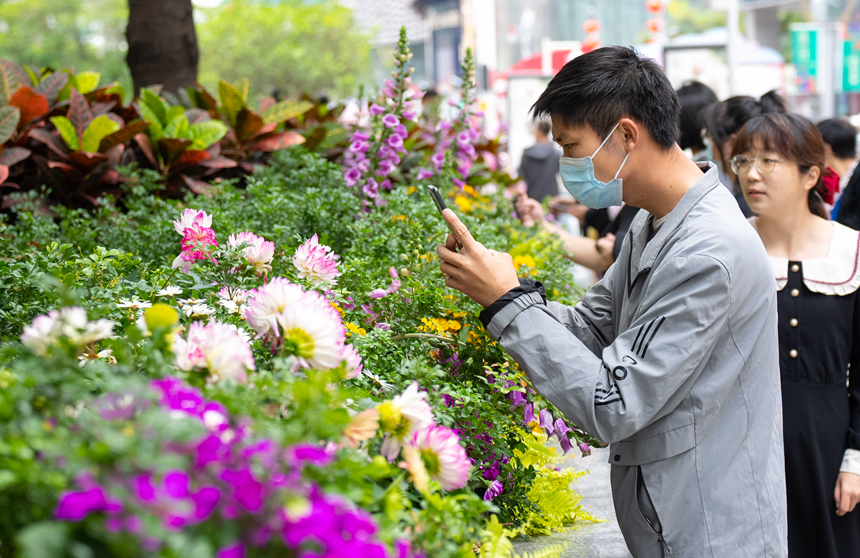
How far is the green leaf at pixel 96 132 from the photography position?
11.0 ft

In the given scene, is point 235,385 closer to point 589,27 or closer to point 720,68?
point 720,68

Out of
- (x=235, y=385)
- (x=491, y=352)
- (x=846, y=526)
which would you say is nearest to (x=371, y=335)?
(x=491, y=352)

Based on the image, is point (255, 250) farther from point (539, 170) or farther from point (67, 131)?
point (539, 170)

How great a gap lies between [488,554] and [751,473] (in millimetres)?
695

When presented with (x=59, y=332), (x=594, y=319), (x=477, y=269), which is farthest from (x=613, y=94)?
(x=59, y=332)

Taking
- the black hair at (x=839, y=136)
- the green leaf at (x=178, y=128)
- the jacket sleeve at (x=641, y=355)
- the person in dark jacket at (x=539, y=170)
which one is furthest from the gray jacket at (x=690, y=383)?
the person in dark jacket at (x=539, y=170)

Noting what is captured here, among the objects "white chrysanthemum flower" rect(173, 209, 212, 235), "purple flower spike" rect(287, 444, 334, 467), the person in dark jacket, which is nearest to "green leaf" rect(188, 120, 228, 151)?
"white chrysanthemum flower" rect(173, 209, 212, 235)

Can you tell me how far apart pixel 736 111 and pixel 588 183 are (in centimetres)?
182

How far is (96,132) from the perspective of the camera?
336 centimetres

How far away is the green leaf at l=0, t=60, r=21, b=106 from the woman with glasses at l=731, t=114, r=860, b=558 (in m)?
3.32

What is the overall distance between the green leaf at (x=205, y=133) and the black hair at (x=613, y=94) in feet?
7.94

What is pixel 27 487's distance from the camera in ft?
2.41

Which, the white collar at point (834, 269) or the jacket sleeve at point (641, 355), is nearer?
the jacket sleeve at point (641, 355)

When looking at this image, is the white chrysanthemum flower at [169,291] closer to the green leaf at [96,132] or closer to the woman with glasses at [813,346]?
the woman with glasses at [813,346]
